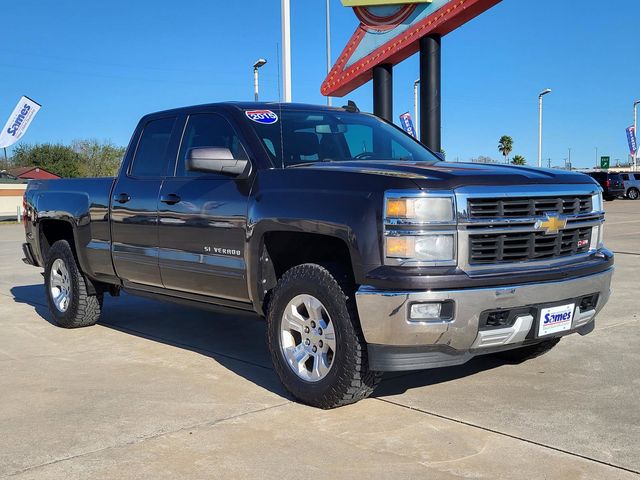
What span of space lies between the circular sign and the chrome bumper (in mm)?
16192

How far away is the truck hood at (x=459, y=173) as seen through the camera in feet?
12.8

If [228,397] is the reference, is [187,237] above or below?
above

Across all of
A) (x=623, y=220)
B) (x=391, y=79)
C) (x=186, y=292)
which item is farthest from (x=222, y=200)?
(x=623, y=220)

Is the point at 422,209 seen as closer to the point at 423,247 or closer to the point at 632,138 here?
the point at 423,247

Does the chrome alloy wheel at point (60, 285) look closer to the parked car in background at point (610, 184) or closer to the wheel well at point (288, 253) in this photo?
the wheel well at point (288, 253)

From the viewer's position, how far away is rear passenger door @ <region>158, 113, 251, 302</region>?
481 cm

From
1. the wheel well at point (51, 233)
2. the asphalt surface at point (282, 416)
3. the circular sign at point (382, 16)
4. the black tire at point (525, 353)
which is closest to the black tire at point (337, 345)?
the asphalt surface at point (282, 416)

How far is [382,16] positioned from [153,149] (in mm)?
15125

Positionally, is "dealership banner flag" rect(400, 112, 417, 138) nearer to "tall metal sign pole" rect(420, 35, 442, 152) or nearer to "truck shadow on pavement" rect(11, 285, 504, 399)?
"tall metal sign pole" rect(420, 35, 442, 152)

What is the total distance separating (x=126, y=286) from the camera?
614 centimetres

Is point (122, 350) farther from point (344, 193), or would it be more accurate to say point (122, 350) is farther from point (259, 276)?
point (344, 193)

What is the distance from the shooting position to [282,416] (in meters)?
4.18

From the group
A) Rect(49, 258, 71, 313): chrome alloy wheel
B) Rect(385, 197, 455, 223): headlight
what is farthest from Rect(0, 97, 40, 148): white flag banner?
Rect(385, 197, 455, 223): headlight

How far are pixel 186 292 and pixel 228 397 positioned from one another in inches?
44.4
